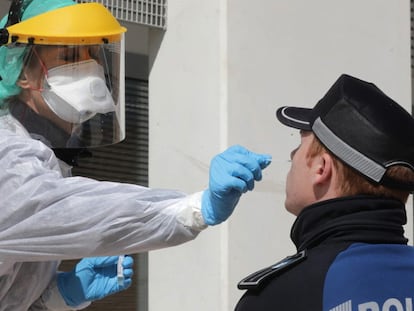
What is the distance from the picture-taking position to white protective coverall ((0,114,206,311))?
2941 mm

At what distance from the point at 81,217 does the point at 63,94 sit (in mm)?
577

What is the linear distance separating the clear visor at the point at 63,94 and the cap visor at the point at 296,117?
0.71 meters

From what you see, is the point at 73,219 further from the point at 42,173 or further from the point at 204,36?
the point at 204,36

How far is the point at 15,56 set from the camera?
3453mm

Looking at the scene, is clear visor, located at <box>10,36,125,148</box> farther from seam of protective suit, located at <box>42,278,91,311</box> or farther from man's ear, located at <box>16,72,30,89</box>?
seam of protective suit, located at <box>42,278,91,311</box>

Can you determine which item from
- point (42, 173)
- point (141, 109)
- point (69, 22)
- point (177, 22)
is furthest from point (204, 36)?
point (42, 173)

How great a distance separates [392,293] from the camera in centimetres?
262

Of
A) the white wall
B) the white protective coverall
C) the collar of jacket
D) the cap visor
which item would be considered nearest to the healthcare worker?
the white protective coverall

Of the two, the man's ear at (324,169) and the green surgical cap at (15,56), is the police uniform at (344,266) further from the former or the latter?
the green surgical cap at (15,56)

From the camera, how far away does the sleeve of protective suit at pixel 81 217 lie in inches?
116

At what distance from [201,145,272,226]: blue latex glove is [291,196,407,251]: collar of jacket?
0.21 metres

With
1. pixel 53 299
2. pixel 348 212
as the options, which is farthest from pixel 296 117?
pixel 53 299

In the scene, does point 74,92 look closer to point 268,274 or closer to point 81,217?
point 81,217

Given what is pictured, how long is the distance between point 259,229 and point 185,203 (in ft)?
9.89
